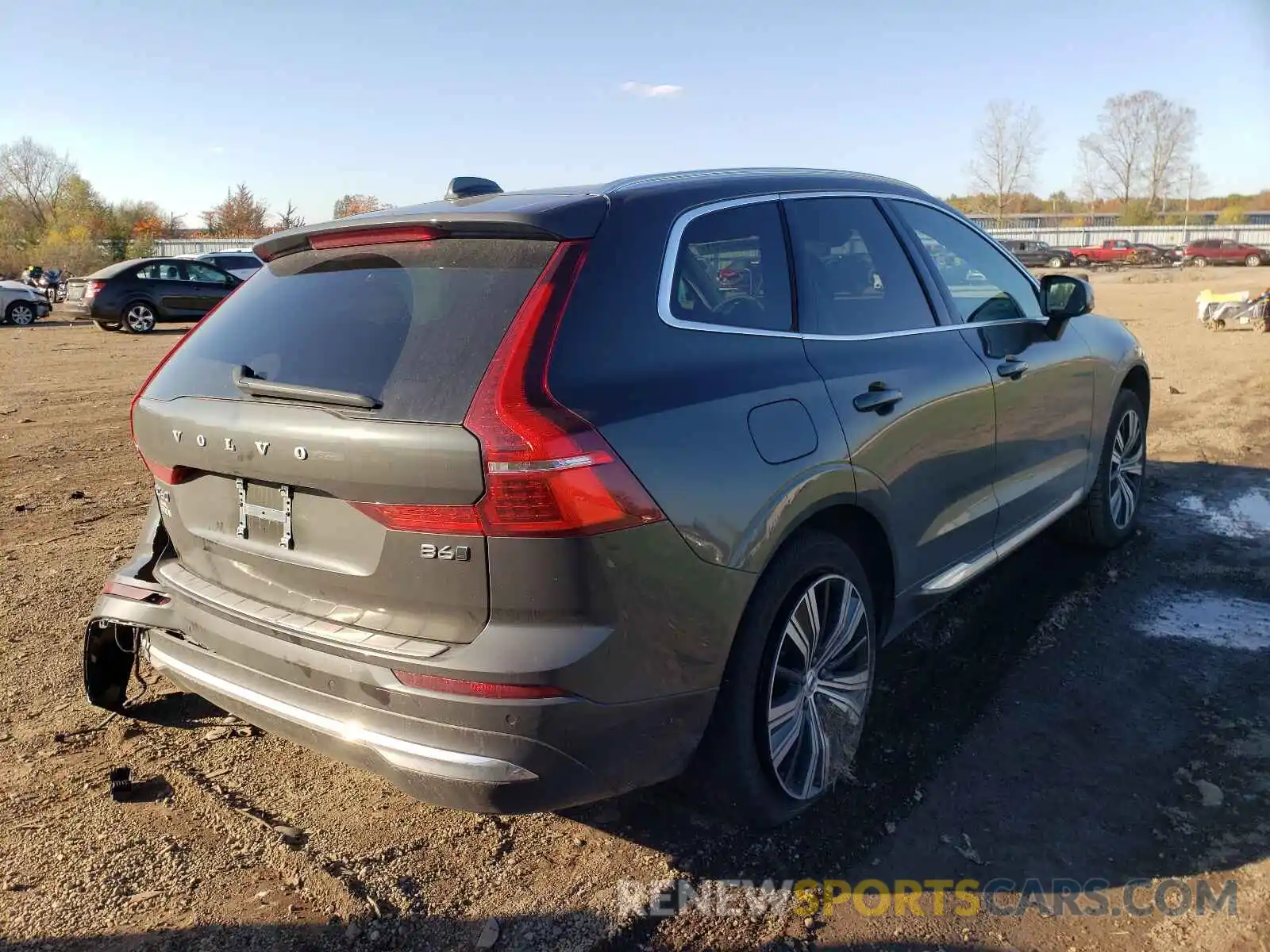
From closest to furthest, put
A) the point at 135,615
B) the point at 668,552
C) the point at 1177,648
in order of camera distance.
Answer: the point at 668,552
the point at 135,615
the point at 1177,648

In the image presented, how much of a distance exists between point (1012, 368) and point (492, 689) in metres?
2.76

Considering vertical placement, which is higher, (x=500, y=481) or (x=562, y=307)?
(x=562, y=307)

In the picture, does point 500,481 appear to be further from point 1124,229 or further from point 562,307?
point 1124,229

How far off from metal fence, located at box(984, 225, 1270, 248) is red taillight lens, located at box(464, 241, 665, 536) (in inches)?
2647

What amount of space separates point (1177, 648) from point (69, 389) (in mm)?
12153

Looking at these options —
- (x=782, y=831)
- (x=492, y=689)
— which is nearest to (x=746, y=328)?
(x=492, y=689)

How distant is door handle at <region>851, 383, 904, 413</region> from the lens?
3.14 meters

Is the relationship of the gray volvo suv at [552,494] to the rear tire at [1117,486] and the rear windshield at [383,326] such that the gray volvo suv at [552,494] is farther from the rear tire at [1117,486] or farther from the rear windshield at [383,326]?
the rear tire at [1117,486]

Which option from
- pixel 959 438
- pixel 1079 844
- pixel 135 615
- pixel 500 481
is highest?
pixel 500 481

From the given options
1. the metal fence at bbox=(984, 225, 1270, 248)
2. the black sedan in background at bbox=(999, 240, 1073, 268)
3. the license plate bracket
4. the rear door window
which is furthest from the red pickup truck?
the license plate bracket

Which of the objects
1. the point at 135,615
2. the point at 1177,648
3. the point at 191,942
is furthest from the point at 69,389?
the point at 1177,648

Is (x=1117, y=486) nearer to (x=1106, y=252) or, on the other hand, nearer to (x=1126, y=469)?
(x=1126, y=469)

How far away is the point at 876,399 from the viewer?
10.5 ft

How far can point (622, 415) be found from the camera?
2.38 m
